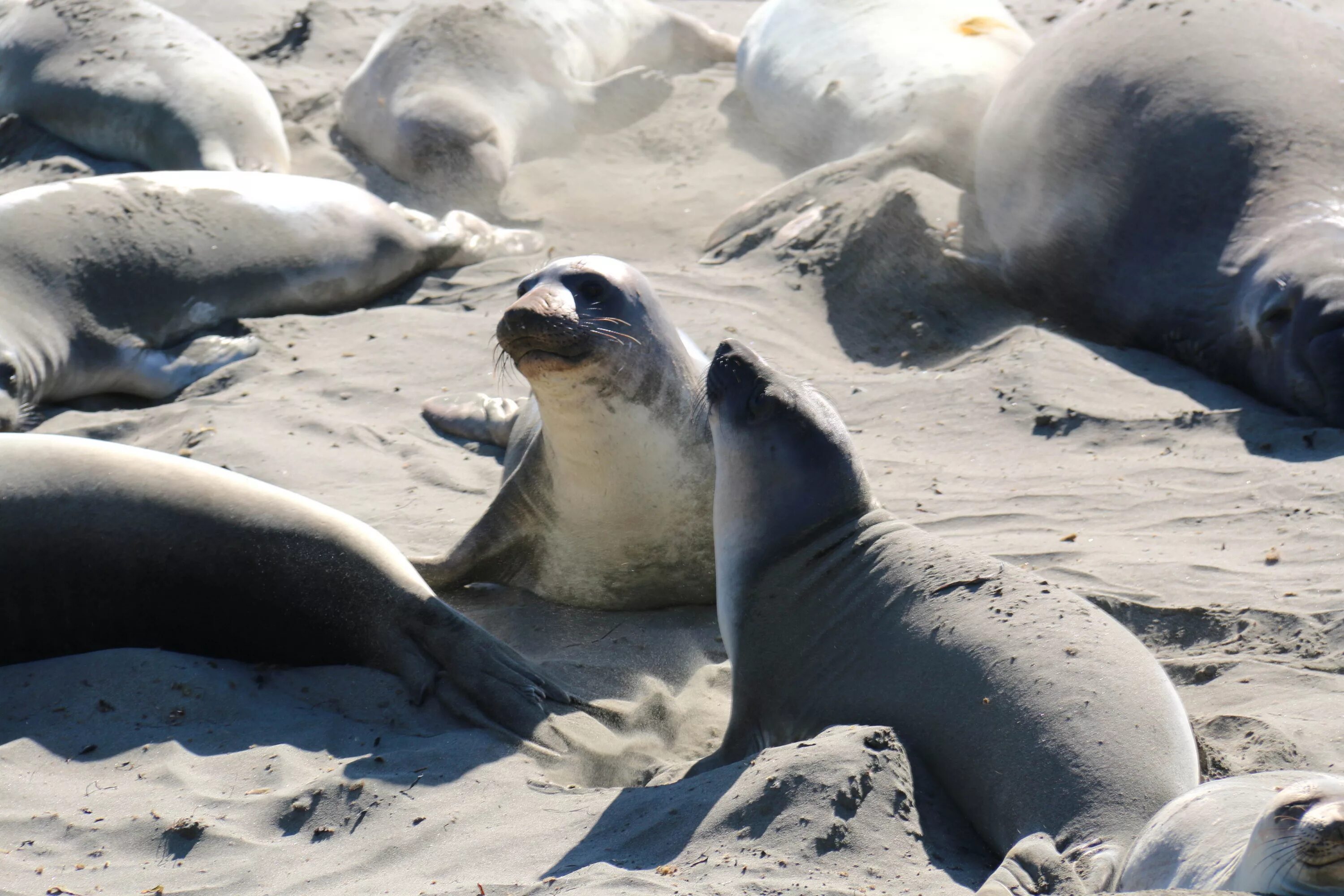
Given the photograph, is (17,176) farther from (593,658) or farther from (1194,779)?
(1194,779)

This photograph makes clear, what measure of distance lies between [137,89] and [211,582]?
5.37 metres

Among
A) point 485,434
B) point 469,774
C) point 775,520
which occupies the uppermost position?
point 775,520

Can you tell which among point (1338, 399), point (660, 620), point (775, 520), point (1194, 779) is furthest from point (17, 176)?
point (1194, 779)

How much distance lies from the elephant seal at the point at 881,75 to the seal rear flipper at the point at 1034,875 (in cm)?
518

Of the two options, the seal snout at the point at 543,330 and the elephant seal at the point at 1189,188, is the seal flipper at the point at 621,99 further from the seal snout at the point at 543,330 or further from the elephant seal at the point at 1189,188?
the seal snout at the point at 543,330

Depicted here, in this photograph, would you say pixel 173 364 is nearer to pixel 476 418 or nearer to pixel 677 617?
pixel 476 418

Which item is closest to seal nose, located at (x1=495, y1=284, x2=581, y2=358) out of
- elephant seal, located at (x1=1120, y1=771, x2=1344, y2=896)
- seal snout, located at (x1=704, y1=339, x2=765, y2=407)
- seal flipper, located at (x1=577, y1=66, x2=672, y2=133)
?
→ seal snout, located at (x1=704, y1=339, x2=765, y2=407)

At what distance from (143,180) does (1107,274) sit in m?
4.46

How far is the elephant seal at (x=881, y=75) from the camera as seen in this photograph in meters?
7.23

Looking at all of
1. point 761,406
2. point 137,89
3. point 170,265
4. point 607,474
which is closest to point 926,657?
point 761,406

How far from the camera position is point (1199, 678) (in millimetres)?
3287

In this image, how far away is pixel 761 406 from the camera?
3584 millimetres

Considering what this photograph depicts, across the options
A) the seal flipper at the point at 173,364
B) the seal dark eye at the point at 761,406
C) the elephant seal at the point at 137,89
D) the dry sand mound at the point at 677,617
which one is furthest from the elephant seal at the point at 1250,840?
the elephant seal at the point at 137,89

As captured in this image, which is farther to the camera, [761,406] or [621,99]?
[621,99]
